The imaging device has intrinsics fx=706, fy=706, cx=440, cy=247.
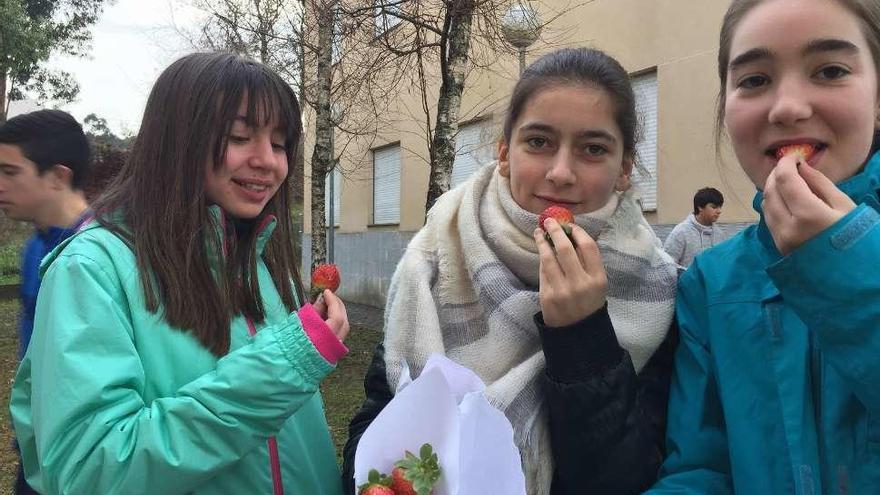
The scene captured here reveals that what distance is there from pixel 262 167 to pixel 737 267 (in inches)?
44.6

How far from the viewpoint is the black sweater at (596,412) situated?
149cm

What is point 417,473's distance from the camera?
4.31ft

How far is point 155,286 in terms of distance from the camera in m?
1.55

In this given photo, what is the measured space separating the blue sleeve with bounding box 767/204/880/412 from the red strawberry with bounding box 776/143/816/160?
16cm

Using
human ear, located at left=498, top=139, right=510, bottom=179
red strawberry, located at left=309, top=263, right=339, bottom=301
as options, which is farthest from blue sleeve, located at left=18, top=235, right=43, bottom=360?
human ear, located at left=498, top=139, right=510, bottom=179

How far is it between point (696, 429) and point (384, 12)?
6.48m

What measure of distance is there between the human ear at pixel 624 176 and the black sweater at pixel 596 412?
1.35 feet

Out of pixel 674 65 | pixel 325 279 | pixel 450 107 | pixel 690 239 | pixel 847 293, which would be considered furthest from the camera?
pixel 674 65

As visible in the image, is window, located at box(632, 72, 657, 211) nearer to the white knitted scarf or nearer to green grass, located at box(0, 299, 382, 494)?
green grass, located at box(0, 299, 382, 494)

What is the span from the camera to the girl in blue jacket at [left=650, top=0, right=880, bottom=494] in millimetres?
1156

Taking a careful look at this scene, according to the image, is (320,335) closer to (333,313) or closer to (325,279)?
(333,313)

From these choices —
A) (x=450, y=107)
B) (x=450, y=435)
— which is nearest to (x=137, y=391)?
(x=450, y=435)

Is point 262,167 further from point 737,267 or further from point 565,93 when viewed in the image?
point 737,267

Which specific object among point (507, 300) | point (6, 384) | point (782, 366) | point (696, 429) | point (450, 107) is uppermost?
point (450, 107)
